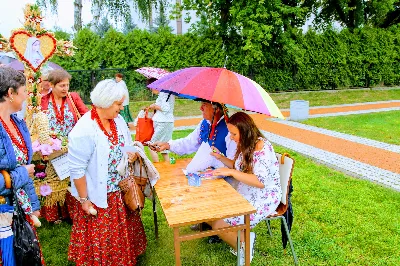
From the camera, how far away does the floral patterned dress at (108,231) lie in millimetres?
3141

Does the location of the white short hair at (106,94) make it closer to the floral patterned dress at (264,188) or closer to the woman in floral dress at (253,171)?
the woman in floral dress at (253,171)

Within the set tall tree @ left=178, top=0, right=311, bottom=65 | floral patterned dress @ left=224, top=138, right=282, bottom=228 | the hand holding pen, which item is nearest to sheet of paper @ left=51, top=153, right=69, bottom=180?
the hand holding pen

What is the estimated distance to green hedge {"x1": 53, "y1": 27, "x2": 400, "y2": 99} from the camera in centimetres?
1450

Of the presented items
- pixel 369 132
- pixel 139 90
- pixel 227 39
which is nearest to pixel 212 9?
pixel 227 39

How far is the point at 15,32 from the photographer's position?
365 centimetres

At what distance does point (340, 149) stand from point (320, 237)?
4375mm

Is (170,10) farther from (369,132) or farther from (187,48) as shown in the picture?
(369,132)

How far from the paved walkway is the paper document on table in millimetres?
3722

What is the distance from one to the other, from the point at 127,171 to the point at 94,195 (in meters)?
0.34

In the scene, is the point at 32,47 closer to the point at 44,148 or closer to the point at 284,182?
the point at 44,148

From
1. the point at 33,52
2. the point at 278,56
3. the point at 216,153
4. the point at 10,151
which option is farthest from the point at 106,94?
the point at 278,56

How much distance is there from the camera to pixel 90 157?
Result: 298 centimetres

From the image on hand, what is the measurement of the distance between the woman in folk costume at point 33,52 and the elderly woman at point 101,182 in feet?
3.71

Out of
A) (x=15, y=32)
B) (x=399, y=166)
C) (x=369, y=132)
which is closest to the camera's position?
(x=15, y=32)
